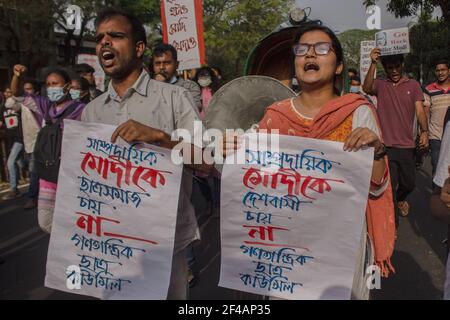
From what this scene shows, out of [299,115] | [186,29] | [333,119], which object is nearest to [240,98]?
[299,115]

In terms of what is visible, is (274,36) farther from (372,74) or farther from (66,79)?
(66,79)

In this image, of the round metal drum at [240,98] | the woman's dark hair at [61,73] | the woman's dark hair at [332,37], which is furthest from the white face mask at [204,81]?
the woman's dark hair at [332,37]

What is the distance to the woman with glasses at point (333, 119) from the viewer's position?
84.0 inches

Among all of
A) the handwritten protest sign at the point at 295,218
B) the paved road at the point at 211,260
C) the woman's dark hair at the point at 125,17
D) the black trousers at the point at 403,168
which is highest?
the woman's dark hair at the point at 125,17

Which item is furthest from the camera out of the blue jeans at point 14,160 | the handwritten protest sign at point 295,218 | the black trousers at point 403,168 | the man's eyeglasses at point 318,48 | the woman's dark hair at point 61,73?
the blue jeans at point 14,160

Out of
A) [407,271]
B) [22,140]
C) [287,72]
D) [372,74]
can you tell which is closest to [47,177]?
[287,72]

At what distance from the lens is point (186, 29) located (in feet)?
21.5

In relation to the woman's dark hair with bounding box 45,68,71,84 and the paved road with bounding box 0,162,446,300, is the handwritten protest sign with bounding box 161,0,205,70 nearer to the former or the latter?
the paved road with bounding box 0,162,446,300

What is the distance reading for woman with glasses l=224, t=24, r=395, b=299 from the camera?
7.00 ft

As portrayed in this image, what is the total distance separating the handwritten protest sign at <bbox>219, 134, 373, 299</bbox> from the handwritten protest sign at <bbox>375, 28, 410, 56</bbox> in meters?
6.07

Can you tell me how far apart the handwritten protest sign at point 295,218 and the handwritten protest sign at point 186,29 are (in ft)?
14.8

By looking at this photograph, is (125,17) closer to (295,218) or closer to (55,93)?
(295,218)

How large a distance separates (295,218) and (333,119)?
0.46 metres

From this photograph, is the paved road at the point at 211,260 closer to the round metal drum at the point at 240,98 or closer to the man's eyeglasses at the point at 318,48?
the round metal drum at the point at 240,98
